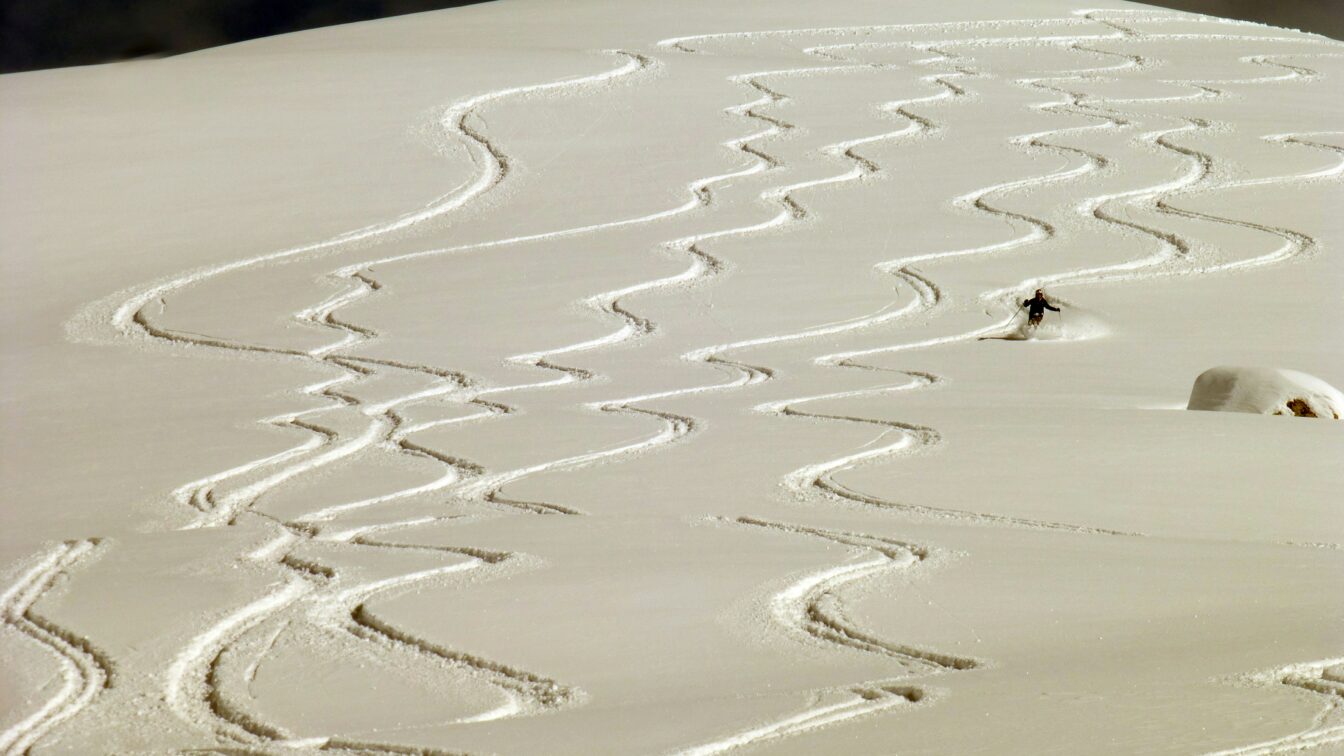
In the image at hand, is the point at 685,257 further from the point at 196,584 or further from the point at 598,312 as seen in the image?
the point at 196,584

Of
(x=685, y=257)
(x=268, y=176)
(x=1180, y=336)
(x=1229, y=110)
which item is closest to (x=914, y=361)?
(x=1180, y=336)

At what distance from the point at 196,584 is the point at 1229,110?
14117mm

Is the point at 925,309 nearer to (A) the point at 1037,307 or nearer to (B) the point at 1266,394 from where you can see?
(A) the point at 1037,307

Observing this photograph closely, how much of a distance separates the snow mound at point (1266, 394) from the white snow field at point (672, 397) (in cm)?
25

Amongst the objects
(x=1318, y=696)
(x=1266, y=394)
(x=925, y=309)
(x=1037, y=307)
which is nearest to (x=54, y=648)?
(x=1318, y=696)

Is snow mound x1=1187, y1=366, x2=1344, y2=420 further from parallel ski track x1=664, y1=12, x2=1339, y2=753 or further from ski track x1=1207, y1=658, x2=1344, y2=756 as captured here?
ski track x1=1207, y1=658, x2=1344, y2=756

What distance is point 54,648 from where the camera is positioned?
13.0 feet

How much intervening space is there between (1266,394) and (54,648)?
505 centimetres

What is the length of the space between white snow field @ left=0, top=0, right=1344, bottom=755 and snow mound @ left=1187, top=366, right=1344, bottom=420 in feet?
0.82

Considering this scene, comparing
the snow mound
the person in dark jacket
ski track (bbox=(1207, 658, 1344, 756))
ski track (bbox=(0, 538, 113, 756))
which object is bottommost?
the person in dark jacket

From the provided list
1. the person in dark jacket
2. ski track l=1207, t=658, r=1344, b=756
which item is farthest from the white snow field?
the person in dark jacket

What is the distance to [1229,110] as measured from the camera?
53.7ft

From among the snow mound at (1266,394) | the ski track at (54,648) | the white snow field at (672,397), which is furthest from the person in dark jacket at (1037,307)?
the ski track at (54,648)

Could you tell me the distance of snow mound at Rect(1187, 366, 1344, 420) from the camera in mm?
6871
